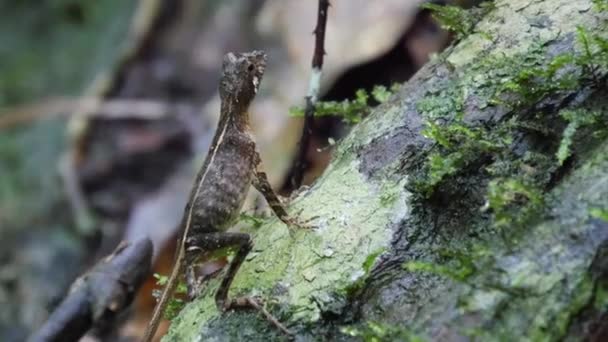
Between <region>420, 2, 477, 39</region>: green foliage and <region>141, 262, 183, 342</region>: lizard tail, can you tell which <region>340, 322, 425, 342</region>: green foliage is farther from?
<region>420, 2, 477, 39</region>: green foliage

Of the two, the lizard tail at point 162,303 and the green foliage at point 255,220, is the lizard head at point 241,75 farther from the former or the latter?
the lizard tail at point 162,303

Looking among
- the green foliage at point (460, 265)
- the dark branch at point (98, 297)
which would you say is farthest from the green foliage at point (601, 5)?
the dark branch at point (98, 297)

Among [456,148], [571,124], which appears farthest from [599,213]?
[456,148]

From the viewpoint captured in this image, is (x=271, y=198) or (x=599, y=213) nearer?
(x=599, y=213)

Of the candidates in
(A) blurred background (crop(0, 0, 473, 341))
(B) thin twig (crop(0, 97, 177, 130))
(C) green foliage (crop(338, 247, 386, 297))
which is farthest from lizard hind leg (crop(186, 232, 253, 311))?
(B) thin twig (crop(0, 97, 177, 130))

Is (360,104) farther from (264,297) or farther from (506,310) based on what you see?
(506,310)

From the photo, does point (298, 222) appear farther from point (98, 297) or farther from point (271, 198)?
point (98, 297)
